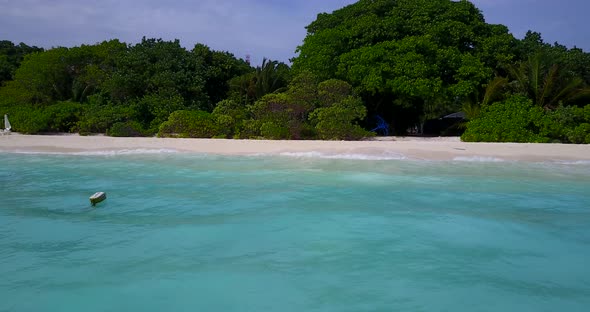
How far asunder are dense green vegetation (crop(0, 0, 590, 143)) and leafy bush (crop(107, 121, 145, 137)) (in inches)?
1.6

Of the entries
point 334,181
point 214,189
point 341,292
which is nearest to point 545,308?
point 341,292

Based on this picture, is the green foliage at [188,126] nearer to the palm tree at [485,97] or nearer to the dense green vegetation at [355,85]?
the dense green vegetation at [355,85]

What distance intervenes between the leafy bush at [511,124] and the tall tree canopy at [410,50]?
1.55 metres

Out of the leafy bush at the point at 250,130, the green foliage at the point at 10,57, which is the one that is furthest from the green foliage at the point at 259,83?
the green foliage at the point at 10,57

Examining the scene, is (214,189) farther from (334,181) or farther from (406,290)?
(406,290)

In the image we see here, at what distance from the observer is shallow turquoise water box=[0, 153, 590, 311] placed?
172 inches

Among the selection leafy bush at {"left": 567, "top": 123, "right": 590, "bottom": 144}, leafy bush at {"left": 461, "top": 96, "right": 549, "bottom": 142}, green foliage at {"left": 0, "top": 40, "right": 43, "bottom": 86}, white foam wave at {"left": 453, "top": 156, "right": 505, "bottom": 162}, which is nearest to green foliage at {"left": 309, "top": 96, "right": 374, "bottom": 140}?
leafy bush at {"left": 461, "top": 96, "right": 549, "bottom": 142}

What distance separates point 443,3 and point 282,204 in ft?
47.1

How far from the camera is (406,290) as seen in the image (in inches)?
177

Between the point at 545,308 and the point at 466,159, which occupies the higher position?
the point at 466,159

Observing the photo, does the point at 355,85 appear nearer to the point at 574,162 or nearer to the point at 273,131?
the point at 273,131

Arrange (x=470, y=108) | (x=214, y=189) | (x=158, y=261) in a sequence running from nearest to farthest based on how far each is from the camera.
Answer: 1. (x=158, y=261)
2. (x=214, y=189)
3. (x=470, y=108)

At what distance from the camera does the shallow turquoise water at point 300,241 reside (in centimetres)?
436

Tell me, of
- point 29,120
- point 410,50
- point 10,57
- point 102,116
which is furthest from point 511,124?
point 10,57
